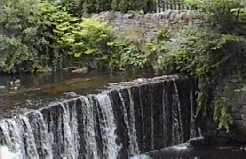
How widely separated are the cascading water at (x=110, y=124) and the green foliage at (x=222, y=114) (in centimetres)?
72

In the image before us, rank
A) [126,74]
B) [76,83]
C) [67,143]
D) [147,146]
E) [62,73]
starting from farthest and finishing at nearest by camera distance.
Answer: [62,73] < [126,74] < [76,83] < [147,146] < [67,143]

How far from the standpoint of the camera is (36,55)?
12.0 meters

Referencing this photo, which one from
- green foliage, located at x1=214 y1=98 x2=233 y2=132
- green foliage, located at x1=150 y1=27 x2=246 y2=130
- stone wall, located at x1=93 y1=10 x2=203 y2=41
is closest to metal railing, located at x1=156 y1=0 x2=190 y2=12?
stone wall, located at x1=93 y1=10 x2=203 y2=41

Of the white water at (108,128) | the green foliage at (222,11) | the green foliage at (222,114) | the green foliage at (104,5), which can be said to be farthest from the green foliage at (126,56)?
the white water at (108,128)

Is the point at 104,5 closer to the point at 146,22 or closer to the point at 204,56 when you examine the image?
the point at 146,22

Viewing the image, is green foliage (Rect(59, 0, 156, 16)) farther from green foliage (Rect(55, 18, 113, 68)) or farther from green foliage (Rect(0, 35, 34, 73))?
green foliage (Rect(0, 35, 34, 73))

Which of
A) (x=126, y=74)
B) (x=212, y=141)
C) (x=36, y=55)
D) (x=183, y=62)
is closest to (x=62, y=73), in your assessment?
(x=36, y=55)

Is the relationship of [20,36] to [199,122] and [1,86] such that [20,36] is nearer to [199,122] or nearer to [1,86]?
[1,86]

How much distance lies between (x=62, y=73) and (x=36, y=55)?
98cm

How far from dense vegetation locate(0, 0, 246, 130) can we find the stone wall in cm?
20

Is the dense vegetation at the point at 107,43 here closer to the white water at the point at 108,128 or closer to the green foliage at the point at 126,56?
the green foliage at the point at 126,56

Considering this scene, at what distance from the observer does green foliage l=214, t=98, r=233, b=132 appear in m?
8.38

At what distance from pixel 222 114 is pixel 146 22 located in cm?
371

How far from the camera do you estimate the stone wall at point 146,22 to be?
35.4 feet
